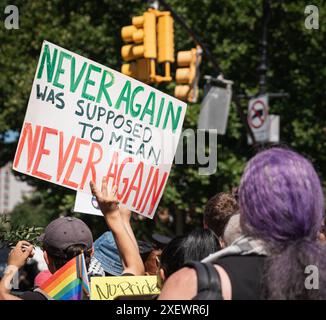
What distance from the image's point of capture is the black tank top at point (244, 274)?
222 cm

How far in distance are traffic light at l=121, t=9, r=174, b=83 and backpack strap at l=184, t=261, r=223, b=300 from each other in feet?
28.8

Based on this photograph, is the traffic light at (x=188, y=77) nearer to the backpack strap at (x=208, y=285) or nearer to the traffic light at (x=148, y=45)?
the traffic light at (x=148, y=45)

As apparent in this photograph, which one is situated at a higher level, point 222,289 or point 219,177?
point 219,177

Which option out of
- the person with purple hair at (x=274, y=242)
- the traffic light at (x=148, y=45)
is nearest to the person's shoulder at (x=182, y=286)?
the person with purple hair at (x=274, y=242)

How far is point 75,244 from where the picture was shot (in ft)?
11.5

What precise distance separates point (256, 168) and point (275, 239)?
229 millimetres

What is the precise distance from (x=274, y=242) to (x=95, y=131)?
182 cm

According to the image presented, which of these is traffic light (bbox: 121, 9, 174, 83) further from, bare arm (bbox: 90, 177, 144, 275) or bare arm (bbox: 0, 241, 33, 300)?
bare arm (bbox: 90, 177, 144, 275)

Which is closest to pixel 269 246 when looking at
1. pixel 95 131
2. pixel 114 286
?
pixel 114 286

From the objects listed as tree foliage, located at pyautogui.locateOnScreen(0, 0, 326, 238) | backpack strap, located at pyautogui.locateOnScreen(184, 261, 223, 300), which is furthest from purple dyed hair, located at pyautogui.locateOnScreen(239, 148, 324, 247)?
tree foliage, located at pyautogui.locateOnScreen(0, 0, 326, 238)

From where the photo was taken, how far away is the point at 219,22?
1811 cm

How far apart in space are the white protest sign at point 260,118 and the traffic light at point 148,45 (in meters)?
3.56

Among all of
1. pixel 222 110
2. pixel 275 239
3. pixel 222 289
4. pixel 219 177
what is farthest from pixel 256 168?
pixel 219 177
